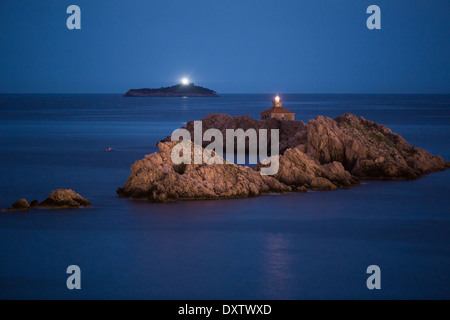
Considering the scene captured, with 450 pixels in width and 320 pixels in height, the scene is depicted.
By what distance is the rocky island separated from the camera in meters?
24.2

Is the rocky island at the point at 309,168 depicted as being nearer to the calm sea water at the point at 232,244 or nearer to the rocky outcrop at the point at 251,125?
A: the calm sea water at the point at 232,244

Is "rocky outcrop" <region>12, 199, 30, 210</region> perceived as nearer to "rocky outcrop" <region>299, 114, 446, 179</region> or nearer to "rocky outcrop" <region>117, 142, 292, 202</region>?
"rocky outcrop" <region>117, 142, 292, 202</region>

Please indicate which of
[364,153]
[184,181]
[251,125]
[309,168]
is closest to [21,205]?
[184,181]

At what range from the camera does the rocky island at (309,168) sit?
953 inches

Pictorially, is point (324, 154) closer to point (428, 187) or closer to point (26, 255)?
Answer: point (428, 187)

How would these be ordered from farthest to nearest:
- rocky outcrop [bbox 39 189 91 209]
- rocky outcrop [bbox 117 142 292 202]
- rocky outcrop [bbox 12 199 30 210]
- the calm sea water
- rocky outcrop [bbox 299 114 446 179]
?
1. rocky outcrop [bbox 299 114 446 179]
2. rocky outcrop [bbox 117 142 292 202]
3. rocky outcrop [bbox 39 189 91 209]
4. rocky outcrop [bbox 12 199 30 210]
5. the calm sea water

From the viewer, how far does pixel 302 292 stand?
15.4 meters

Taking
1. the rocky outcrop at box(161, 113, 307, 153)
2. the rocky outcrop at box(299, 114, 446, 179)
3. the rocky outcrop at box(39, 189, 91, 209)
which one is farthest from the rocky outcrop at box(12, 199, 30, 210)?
the rocky outcrop at box(161, 113, 307, 153)

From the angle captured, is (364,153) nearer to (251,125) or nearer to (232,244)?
(232,244)

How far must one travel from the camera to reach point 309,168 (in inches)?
1066

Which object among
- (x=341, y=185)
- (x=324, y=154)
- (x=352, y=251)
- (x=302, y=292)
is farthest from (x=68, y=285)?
(x=324, y=154)

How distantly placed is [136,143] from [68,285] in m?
33.1

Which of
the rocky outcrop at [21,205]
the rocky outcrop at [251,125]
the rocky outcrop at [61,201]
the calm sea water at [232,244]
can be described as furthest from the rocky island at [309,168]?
the rocky outcrop at [251,125]
